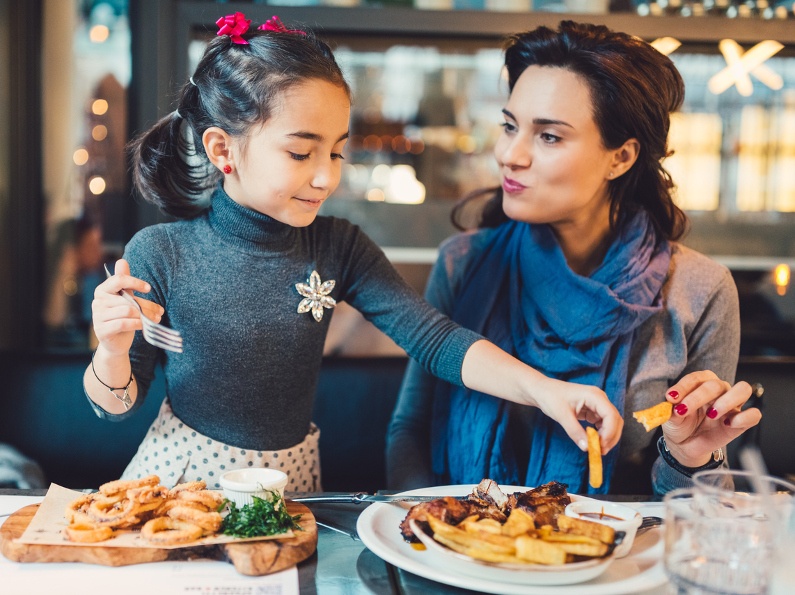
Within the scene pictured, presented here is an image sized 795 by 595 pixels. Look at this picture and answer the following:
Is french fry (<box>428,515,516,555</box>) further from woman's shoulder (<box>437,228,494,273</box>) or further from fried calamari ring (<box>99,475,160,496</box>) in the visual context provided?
woman's shoulder (<box>437,228,494,273</box>)

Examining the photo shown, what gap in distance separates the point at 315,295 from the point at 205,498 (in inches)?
20.2

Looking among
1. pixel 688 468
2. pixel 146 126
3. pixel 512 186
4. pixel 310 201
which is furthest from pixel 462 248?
pixel 146 126

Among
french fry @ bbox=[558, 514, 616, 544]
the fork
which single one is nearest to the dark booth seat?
the fork

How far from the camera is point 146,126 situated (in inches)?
89.4

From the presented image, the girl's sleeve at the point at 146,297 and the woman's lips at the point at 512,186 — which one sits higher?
the woman's lips at the point at 512,186

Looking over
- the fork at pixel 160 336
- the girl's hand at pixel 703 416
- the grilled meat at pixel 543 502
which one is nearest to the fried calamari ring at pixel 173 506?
the fork at pixel 160 336

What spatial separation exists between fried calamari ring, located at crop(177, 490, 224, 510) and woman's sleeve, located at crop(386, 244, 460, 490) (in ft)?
2.22

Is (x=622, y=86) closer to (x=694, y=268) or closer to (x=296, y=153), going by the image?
(x=694, y=268)

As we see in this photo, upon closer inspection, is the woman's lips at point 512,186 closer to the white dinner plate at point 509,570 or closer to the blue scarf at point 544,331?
the blue scarf at point 544,331

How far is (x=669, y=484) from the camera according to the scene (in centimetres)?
A: 151

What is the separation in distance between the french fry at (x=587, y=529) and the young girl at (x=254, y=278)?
31cm

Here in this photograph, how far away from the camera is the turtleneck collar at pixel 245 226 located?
1.50 metres

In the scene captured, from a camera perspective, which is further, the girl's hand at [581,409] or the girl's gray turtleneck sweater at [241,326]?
the girl's gray turtleneck sweater at [241,326]

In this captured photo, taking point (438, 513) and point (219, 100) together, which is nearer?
point (438, 513)
